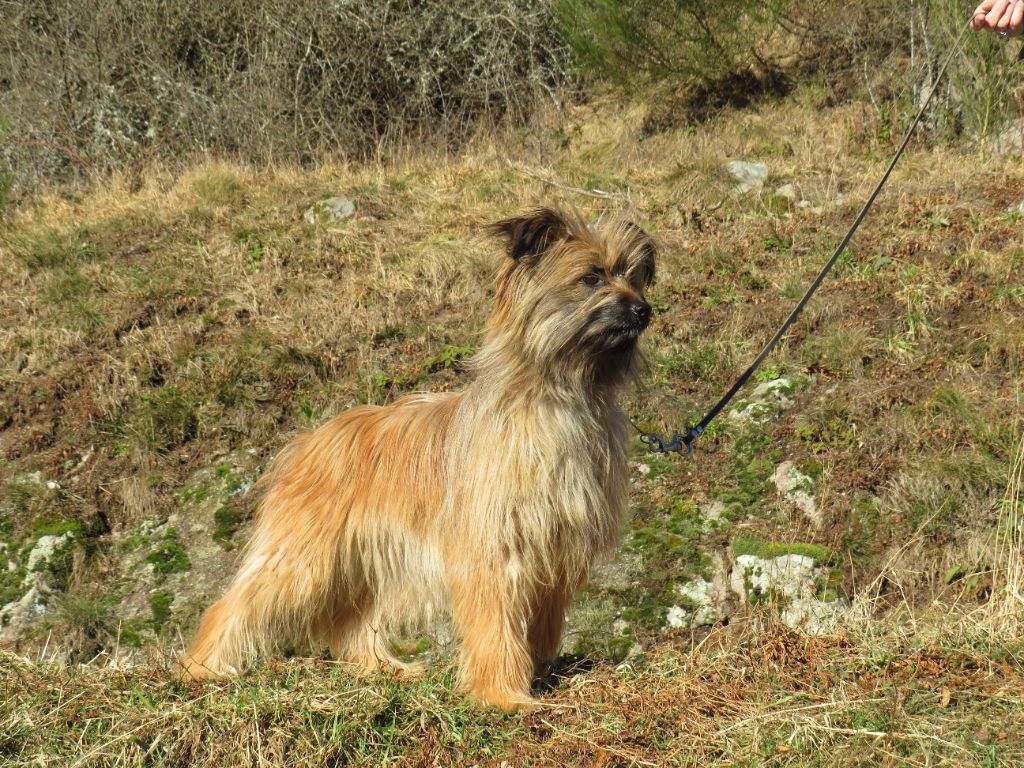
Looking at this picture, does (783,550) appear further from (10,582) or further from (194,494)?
(10,582)

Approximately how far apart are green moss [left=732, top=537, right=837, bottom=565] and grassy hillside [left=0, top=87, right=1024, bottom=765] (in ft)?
0.05

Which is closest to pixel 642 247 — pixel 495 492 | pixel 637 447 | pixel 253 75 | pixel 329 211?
pixel 495 492

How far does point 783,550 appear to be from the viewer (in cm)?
565

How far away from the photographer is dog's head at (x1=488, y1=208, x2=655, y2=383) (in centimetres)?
393

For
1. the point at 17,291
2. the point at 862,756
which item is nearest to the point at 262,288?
the point at 17,291

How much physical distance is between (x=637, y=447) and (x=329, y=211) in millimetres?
5032

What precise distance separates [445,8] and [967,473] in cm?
1103

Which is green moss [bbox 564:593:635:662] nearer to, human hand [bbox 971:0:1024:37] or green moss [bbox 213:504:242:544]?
green moss [bbox 213:504:242:544]

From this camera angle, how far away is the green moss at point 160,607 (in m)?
6.01

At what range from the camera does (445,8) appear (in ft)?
47.1

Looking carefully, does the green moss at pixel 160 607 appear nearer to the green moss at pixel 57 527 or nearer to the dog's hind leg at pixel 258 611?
the green moss at pixel 57 527

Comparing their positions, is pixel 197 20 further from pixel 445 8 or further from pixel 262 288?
pixel 262 288

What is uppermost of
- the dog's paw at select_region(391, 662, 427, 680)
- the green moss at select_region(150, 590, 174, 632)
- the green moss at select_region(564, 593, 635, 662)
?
the dog's paw at select_region(391, 662, 427, 680)

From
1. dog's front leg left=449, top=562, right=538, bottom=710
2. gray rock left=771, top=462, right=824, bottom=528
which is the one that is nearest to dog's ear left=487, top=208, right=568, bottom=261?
dog's front leg left=449, top=562, right=538, bottom=710
